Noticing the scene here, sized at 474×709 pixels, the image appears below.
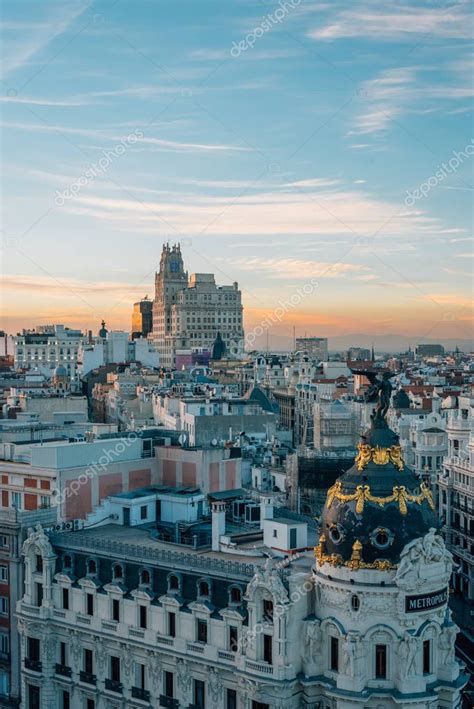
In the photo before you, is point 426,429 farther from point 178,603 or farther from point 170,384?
point 170,384

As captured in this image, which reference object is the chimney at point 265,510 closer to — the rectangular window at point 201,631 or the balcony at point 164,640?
the rectangular window at point 201,631

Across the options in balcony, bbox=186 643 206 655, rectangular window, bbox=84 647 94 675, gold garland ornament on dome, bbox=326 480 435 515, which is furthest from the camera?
rectangular window, bbox=84 647 94 675

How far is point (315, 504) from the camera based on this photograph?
93.4m

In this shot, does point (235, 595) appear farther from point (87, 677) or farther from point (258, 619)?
point (87, 677)

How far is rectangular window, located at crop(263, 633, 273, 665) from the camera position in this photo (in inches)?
1930

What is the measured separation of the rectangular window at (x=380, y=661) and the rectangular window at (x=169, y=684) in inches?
483

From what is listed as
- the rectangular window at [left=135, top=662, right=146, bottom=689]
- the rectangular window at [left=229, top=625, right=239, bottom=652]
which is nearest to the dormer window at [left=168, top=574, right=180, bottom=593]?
the rectangular window at [left=229, top=625, right=239, bottom=652]

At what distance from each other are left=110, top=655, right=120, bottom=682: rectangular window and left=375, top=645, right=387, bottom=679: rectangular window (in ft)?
53.6

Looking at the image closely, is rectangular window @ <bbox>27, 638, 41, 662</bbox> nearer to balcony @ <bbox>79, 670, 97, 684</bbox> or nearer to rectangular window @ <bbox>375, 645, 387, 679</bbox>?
balcony @ <bbox>79, 670, 97, 684</bbox>

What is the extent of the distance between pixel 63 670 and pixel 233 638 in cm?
1385

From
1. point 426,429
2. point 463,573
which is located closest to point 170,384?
point 426,429

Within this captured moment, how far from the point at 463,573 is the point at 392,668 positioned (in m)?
47.3

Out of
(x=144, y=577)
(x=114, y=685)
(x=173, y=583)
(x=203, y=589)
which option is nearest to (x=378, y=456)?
(x=203, y=589)

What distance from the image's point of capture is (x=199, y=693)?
2083 inches
